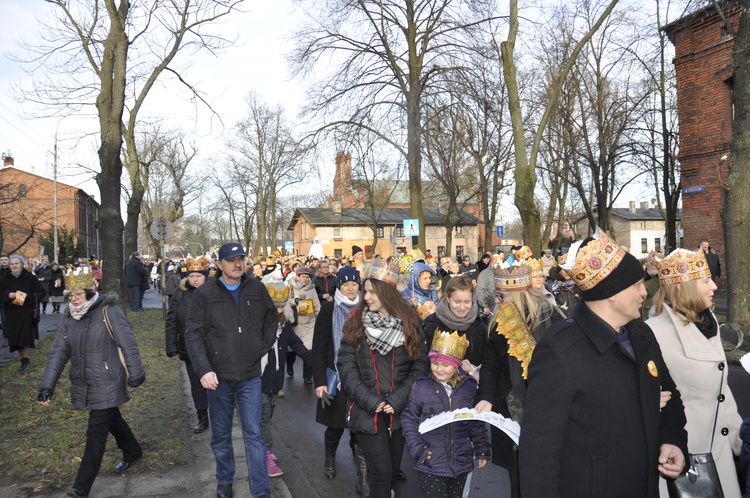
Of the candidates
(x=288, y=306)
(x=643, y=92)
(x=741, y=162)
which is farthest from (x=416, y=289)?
(x=643, y=92)

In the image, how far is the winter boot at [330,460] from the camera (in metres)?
5.86

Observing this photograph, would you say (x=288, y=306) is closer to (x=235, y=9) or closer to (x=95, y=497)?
(x=95, y=497)

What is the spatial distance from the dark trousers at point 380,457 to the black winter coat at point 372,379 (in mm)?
54

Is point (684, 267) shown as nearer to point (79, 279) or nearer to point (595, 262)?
point (595, 262)

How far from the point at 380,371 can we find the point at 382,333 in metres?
0.27

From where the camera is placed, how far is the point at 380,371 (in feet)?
14.1

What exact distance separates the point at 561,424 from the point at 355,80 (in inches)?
649

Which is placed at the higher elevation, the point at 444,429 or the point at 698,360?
the point at 698,360

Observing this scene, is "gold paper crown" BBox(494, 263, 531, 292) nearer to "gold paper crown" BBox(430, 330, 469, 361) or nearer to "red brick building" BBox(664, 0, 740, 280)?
"gold paper crown" BBox(430, 330, 469, 361)

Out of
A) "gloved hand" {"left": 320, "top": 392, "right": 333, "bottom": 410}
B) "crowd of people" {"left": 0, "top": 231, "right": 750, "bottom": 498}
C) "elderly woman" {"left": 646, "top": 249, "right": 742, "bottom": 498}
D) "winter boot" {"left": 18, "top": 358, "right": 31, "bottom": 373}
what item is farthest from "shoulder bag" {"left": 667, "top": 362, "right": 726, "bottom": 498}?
"winter boot" {"left": 18, "top": 358, "right": 31, "bottom": 373}

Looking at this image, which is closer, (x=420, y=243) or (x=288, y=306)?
(x=288, y=306)

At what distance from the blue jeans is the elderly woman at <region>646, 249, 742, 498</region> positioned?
303cm

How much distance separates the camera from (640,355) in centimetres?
244

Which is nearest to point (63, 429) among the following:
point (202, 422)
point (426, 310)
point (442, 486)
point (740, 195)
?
point (202, 422)
